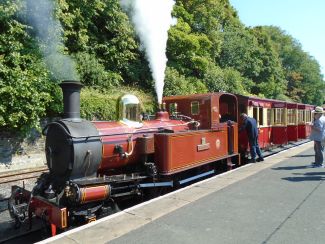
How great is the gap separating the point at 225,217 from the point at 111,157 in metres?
2.33

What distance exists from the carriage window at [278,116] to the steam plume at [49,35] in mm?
8880

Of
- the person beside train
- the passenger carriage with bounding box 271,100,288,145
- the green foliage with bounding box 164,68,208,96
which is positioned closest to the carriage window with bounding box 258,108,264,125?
the passenger carriage with bounding box 271,100,288,145

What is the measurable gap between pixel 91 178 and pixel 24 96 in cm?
596

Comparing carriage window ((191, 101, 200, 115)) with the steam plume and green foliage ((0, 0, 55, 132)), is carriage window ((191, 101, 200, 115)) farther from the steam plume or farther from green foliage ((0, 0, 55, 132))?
the steam plume

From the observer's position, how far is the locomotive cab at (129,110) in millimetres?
6760

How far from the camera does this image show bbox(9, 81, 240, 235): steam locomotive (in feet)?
18.4

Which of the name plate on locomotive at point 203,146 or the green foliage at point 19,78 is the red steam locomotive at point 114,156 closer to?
the name plate on locomotive at point 203,146

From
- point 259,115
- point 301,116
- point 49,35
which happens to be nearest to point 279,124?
point 259,115

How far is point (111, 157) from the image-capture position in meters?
6.45

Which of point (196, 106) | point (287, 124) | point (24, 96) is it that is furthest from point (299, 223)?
point (287, 124)

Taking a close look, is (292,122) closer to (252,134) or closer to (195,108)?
(252,134)

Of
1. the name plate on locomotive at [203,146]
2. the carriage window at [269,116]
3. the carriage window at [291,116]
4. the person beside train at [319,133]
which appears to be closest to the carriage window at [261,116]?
the carriage window at [269,116]

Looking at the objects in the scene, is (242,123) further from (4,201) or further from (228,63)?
(228,63)

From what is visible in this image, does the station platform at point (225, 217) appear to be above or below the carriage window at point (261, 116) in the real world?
below
